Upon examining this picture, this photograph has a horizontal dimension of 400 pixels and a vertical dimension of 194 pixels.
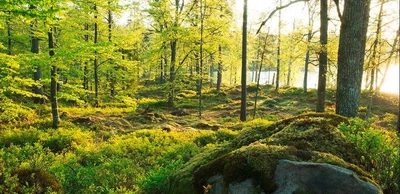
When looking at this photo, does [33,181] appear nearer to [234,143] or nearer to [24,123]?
[234,143]

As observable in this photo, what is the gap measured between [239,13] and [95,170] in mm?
25916

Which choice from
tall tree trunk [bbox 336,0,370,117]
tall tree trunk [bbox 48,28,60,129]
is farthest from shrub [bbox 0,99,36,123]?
tall tree trunk [bbox 336,0,370,117]

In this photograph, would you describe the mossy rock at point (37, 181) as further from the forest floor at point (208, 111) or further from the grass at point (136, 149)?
the forest floor at point (208, 111)

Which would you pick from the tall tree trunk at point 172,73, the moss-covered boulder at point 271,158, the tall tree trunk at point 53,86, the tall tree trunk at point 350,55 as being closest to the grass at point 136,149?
the moss-covered boulder at point 271,158

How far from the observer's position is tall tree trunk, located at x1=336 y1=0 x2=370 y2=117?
6484 mm

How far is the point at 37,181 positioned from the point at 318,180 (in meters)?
4.28

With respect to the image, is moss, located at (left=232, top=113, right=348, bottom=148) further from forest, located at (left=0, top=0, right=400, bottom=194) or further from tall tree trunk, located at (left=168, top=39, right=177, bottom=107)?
tall tree trunk, located at (left=168, top=39, right=177, bottom=107)

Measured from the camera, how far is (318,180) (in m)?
2.73

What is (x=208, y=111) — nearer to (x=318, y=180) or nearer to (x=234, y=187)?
(x=234, y=187)

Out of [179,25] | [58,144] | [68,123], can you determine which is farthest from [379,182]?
[179,25]

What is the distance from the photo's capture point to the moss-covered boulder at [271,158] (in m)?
2.98

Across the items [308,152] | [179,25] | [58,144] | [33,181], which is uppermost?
[179,25]

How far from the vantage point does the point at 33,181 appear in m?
4.48

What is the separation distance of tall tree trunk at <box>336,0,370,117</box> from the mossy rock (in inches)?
258
